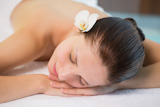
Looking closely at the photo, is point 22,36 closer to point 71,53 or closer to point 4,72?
point 4,72

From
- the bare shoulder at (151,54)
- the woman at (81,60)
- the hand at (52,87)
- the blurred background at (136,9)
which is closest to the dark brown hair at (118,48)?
the woman at (81,60)

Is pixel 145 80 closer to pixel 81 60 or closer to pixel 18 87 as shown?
pixel 81 60

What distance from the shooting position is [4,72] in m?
1.05

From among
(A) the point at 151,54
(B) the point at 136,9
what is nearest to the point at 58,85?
(A) the point at 151,54

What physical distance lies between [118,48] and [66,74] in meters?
0.25

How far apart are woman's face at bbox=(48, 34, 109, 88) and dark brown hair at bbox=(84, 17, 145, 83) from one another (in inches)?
1.2

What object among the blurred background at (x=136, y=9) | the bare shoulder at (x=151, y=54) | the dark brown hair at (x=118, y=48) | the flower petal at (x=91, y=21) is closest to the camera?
the dark brown hair at (x=118, y=48)

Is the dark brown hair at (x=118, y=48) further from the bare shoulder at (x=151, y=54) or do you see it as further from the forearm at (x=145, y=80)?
the bare shoulder at (x=151, y=54)

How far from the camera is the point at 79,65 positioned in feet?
2.92

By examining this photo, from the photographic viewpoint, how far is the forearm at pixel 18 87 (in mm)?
875

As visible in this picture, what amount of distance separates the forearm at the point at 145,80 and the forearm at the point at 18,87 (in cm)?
42

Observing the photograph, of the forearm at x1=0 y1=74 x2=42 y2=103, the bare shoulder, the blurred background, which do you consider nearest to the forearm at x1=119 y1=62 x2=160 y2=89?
the bare shoulder

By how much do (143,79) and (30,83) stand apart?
1.88 feet

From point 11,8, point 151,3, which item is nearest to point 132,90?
point 11,8
